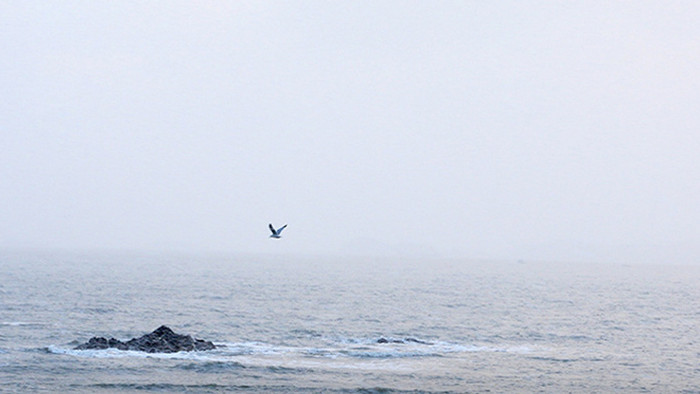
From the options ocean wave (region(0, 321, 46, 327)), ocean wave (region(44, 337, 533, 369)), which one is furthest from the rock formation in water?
ocean wave (region(0, 321, 46, 327))

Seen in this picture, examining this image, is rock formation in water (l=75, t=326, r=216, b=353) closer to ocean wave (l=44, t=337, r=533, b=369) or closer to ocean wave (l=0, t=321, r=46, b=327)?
ocean wave (l=44, t=337, r=533, b=369)

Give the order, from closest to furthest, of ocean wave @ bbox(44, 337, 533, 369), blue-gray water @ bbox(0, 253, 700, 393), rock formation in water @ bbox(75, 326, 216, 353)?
blue-gray water @ bbox(0, 253, 700, 393) < ocean wave @ bbox(44, 337, 533, 369) < rock formation in water @ bbox(75, 326, 216, 353)

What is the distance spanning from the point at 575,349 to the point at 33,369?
38785mm

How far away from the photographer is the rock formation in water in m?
46.7

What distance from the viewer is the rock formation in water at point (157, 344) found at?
153 ft

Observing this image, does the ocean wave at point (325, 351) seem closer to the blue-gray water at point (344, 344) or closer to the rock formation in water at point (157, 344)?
the blue-gray water at point (344, 344)

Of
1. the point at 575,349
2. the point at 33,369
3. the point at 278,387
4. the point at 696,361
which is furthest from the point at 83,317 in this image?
the point at 696,361

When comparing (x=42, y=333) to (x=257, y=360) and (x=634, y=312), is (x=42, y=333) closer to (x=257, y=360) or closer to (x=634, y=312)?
(x=257, y=360)

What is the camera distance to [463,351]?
2012 inches

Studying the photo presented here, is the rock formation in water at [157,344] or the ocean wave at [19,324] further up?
the rock formation in water at [157,344]

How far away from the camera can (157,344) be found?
4706 cm

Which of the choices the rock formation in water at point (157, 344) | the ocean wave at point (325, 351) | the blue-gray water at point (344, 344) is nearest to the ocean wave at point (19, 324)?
the blue-gray water at point (344, 344)

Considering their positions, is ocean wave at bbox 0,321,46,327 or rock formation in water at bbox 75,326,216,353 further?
ocean wave at bbox 0,321,46,327

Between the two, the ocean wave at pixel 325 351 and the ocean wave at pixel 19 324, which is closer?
the ocean wave at pixel 325 351
